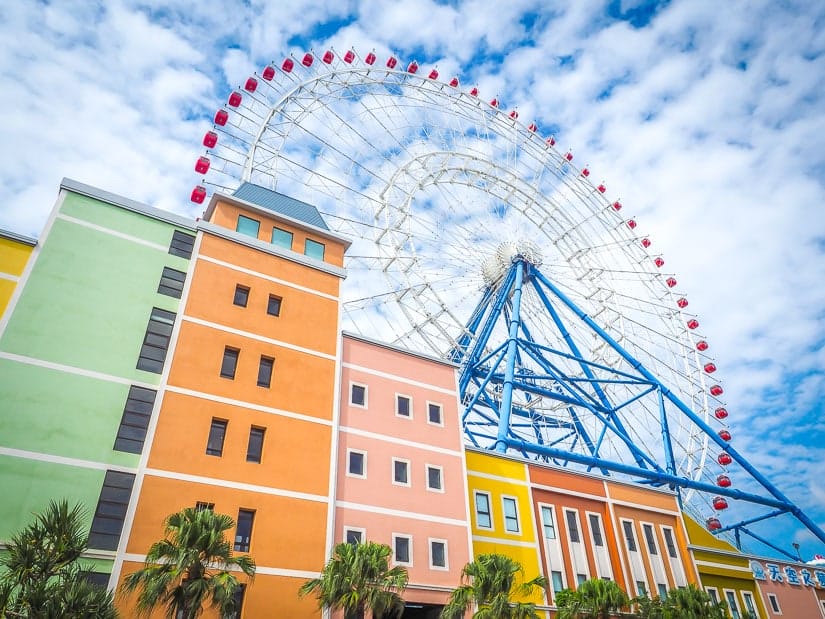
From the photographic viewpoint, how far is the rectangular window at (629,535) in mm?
36750

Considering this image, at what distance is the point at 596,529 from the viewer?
36.3m

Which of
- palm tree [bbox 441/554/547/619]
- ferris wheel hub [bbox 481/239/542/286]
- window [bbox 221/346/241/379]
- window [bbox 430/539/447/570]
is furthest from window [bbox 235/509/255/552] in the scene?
ferris wheel hub [bbox 481/239/542/286]

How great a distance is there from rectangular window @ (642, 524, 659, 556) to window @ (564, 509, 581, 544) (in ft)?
17.4

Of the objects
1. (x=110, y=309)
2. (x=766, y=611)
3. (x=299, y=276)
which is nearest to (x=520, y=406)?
(x=766, y=611)

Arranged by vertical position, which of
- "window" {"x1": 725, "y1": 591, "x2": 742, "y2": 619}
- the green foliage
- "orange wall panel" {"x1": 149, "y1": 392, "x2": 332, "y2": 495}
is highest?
"orange wall panel" {"x1": 149, "y1": 392, "x2": 332, "y2": 495}

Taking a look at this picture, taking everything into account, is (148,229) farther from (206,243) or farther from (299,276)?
(299,276)

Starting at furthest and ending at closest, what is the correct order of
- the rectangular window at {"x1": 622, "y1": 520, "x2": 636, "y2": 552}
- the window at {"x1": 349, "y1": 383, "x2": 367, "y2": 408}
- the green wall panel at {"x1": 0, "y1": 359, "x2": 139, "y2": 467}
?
the rectangular window at {"x1": 622, "y1": 520, "x2": 636, "y2": 552} → the window at {"x1": 349, "y1": 383, "x2": 367, "y2": 408} → the green wall panel at {"x1": 0, "y1": 359, "x2": 139, "y2": 467}

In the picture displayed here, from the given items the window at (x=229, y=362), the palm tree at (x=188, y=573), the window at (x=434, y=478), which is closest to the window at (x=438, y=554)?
the window at (x=434, y=478)

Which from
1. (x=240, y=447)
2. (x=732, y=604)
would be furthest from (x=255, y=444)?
(x=732, y=604)

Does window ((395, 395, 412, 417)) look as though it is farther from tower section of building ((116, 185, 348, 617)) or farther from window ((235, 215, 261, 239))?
window ((235, 215, 261, 239))

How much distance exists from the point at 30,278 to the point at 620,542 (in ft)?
109

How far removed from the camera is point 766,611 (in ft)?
131

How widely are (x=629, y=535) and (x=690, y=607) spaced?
332 inches

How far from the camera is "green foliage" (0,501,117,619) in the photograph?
15594 millimetres
